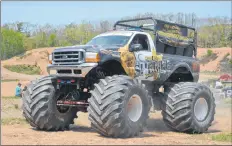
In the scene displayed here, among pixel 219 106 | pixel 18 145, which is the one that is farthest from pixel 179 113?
pixel 219 106

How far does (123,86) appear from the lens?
10.1m

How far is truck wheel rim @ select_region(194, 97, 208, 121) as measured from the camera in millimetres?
12838

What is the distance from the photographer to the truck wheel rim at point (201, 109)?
42.1ft

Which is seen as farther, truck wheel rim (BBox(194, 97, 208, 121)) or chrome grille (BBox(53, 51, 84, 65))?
truck wheel rim (BBox(194, 97, 208, 121))

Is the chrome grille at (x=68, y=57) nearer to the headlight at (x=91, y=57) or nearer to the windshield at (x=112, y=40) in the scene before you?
the headlight at (x=91, y=57)

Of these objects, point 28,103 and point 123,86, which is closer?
point 123,86

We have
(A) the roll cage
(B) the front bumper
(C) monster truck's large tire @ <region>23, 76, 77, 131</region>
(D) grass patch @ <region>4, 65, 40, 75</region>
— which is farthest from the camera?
(D) grass patch @ <region>4, 65, 40, 75</region>

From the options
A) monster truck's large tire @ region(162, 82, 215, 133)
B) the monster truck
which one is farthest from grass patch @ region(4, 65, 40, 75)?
monster truck's large tire @ region(162, 82, 215, 133)

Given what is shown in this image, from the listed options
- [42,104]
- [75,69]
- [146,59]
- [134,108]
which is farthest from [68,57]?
[146,59]

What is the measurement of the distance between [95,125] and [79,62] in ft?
5.12

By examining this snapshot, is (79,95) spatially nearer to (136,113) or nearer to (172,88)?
(136,113)

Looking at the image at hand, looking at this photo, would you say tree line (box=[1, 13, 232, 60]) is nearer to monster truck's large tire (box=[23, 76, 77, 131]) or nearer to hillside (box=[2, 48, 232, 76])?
hillside (box=[2, 48, 232, 76])

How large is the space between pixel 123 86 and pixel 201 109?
387 cm

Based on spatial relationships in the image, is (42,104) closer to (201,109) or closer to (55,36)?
(201,109)
